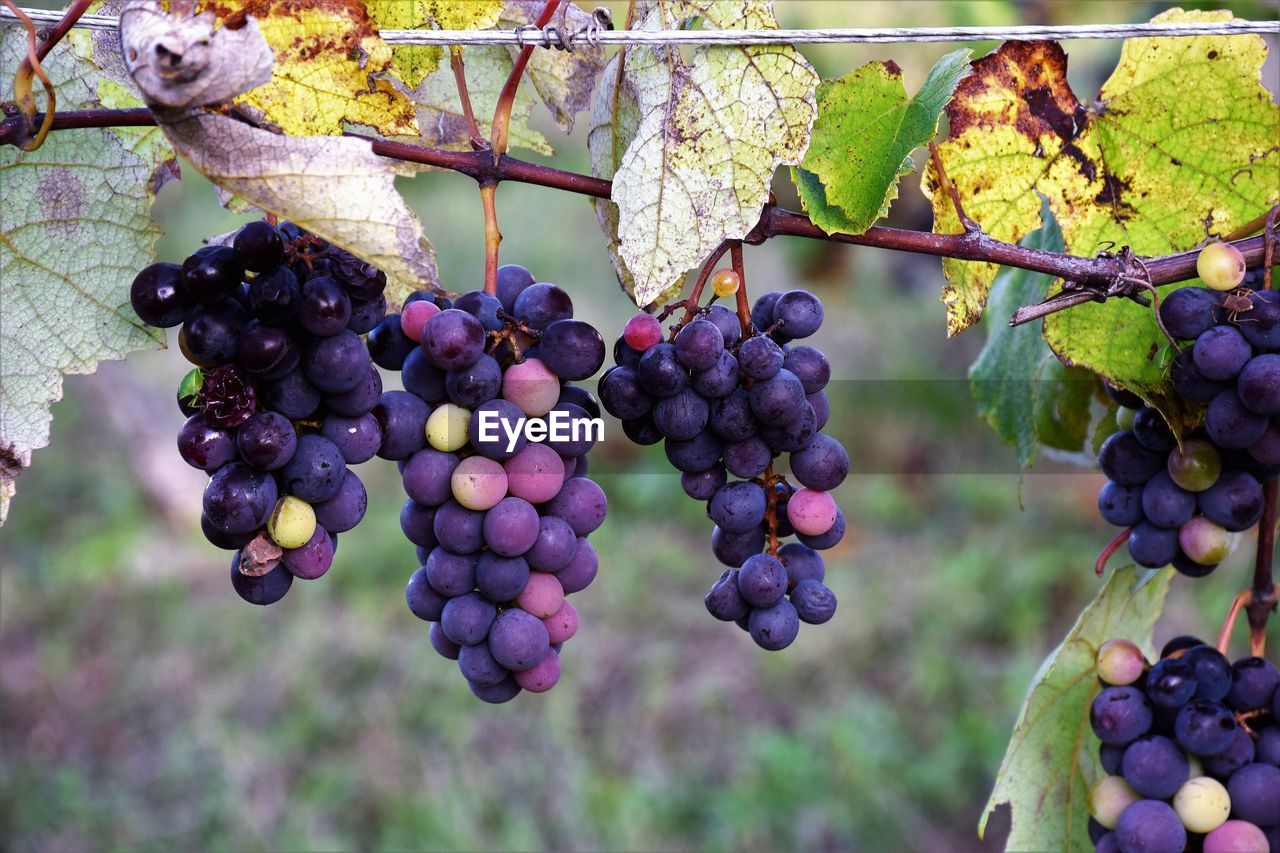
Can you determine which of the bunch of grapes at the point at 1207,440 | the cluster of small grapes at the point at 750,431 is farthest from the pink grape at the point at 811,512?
the bunch of grapes at the point at 1207,440

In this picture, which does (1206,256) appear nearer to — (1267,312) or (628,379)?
(1267,312)

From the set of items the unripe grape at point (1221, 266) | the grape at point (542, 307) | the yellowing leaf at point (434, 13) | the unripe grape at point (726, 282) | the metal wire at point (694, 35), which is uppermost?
the yellowing leaf at point (434, 13)

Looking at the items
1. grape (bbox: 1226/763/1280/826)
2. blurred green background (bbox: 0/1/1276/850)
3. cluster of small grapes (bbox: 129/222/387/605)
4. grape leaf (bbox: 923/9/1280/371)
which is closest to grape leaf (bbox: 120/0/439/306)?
cluster of small grapes (bbox: 129/222/387/605)

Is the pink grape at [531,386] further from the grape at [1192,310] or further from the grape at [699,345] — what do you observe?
the grape at [1192,310]

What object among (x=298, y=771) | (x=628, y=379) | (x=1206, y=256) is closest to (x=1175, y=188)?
(x=1206, y=256)

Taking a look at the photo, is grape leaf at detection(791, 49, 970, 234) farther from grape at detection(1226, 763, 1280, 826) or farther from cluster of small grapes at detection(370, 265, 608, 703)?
grape at detection(1226, 763, 1280, 826)

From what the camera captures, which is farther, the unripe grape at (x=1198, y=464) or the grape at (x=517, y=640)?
the unripe grape at (x=1198, y=464)
